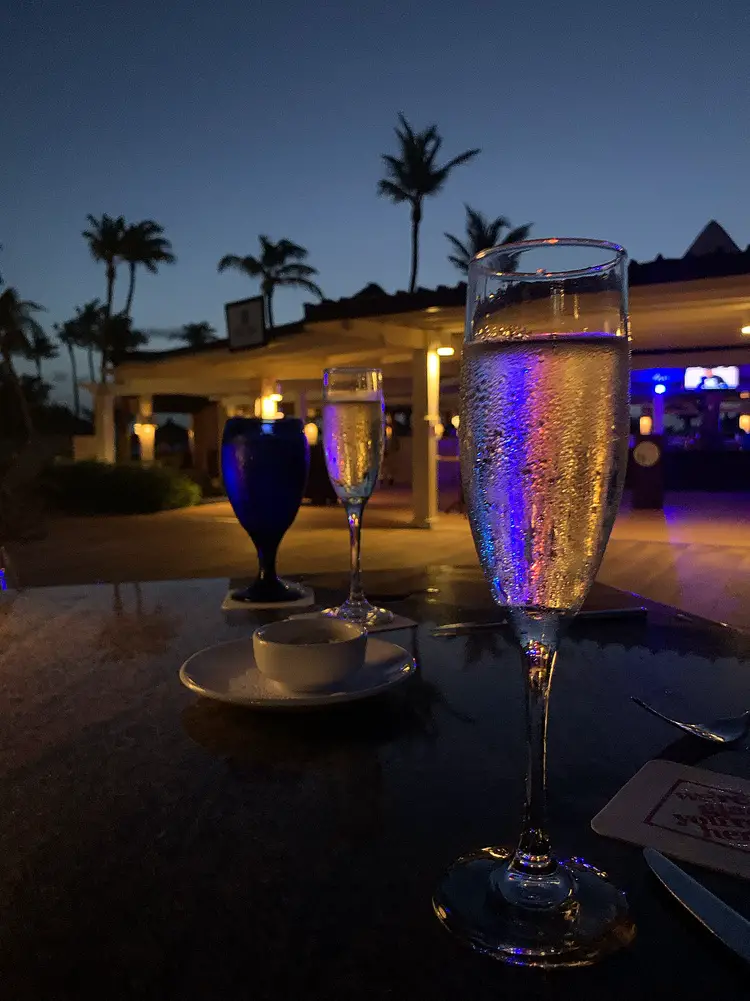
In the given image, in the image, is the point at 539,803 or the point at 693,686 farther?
the point at 693,686

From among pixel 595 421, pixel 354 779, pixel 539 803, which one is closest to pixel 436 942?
pixel 539 803

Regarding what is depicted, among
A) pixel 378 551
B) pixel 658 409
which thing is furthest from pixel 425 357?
pixel 658 409

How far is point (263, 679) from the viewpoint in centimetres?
106

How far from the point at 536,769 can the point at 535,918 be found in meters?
0.10

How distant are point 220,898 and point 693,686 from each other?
0.81 meters

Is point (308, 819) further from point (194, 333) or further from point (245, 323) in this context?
point (194, 333)

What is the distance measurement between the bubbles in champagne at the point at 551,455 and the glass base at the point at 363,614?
33.7 inches

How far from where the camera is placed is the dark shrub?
16688 mm

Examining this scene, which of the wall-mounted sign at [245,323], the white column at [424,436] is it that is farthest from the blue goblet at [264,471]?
the wall-mounted sign at [245,323]

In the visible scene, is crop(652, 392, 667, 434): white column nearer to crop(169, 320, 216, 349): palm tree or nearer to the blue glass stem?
the blue glass stem

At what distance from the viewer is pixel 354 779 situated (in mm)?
793

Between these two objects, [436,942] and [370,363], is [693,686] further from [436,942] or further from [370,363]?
[370,363]

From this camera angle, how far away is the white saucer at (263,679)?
0.94 metres

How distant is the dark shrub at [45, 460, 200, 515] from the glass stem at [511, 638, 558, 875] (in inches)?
665
